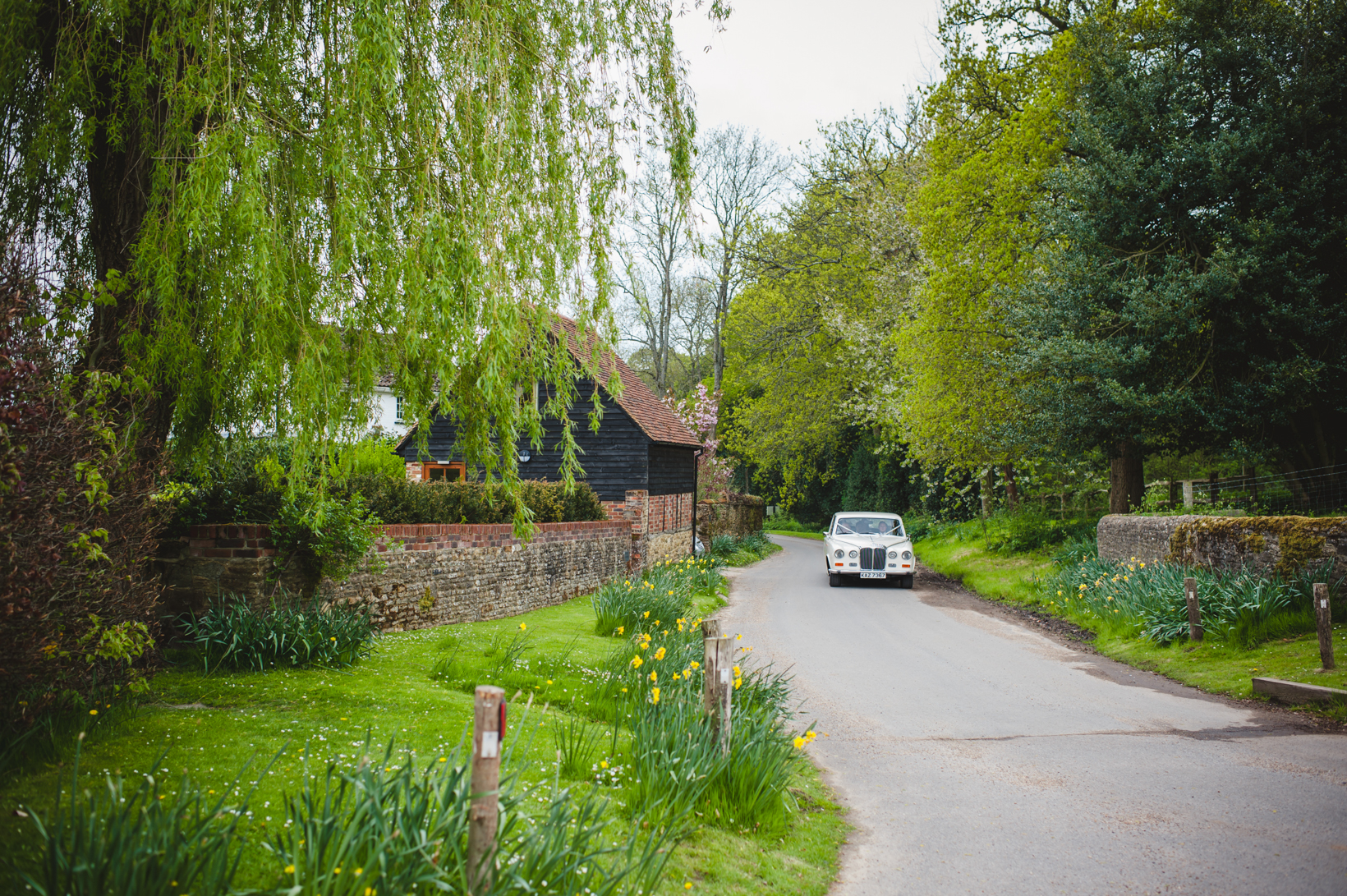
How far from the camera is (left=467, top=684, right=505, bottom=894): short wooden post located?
2734mm

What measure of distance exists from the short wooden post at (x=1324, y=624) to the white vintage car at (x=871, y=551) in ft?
33.5

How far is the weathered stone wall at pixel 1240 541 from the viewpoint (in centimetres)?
944

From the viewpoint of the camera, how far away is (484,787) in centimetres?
276

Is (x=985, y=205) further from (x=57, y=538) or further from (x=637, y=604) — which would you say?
(x=57, y=538)

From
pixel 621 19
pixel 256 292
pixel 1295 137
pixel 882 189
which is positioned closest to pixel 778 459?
pixel 882 189

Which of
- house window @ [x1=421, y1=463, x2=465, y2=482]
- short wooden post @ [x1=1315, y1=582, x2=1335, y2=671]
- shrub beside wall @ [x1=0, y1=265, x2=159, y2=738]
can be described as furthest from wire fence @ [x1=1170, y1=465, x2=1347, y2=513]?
house window @ [x1=421, y1=463, x2=465, y2=482]

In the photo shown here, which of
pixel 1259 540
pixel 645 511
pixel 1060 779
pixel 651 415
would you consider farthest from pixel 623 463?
pixel 1060 779

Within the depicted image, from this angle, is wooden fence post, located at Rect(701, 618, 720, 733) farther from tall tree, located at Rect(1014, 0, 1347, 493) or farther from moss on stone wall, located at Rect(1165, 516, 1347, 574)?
tall tree, located at Rect(1014, 0, 1347, 493)

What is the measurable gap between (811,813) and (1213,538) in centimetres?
895

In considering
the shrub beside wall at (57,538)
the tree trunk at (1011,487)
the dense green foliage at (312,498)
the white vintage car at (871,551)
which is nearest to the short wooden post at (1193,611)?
the dense green foliage at (312,498)

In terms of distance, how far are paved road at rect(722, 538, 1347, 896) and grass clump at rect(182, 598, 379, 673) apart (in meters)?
4.17

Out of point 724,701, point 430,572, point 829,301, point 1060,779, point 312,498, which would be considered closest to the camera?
point 724,701

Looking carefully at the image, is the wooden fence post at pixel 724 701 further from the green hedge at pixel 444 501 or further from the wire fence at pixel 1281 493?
the wire fence at pixel 1281 493

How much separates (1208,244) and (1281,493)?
4.36 metres
